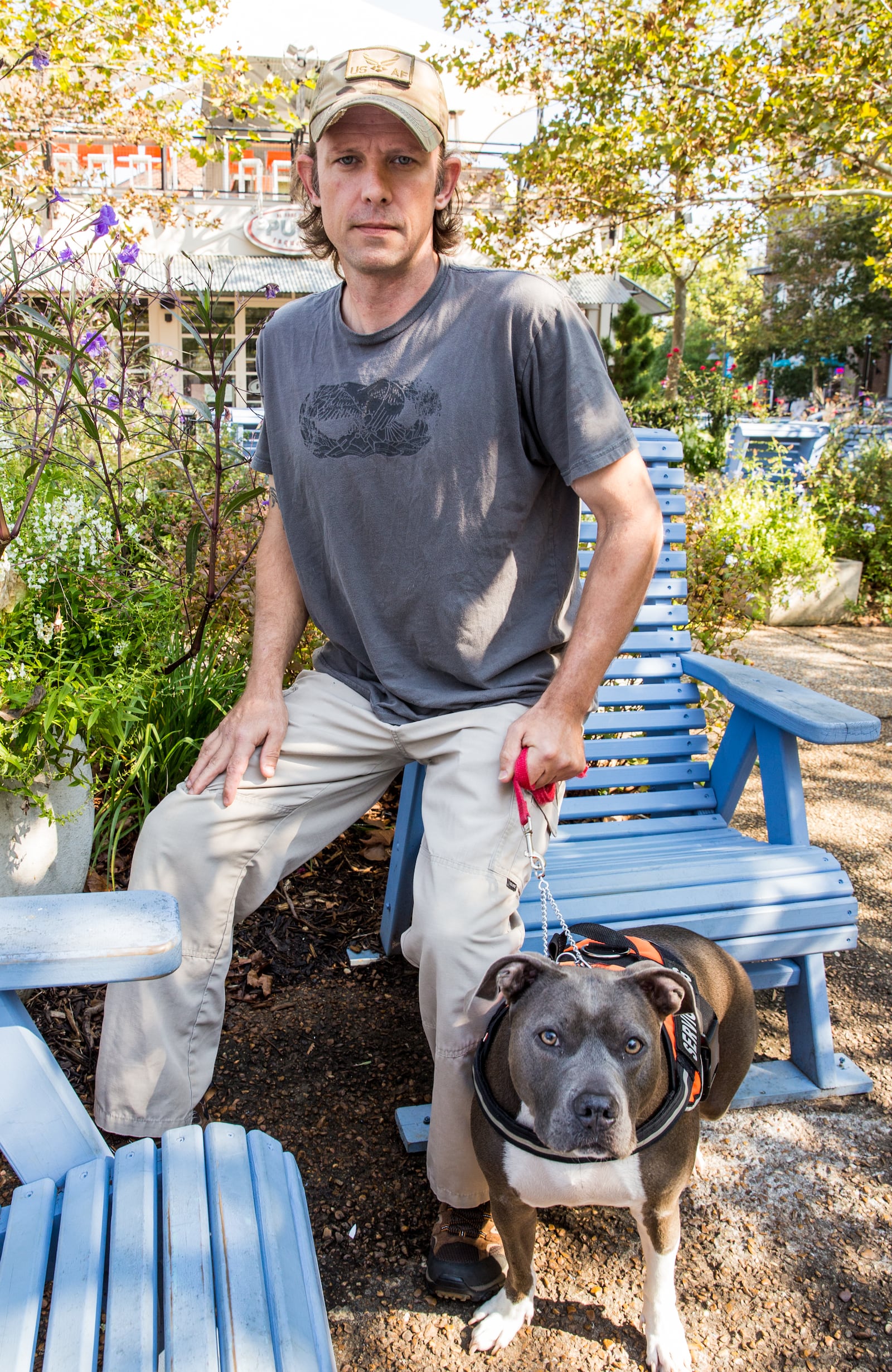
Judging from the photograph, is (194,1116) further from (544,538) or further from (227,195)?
(227,195)

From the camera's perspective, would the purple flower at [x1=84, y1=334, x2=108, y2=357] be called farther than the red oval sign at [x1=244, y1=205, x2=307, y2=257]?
No

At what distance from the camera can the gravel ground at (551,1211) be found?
1.90 meters

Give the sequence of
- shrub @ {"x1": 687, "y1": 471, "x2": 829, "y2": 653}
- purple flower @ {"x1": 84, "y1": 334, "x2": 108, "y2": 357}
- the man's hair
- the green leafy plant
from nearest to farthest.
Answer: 1. the man's hair
2. purple flower @ {"x1": 84, "y1": 334, "x2": 108, "y2": 357}
3. shrub @ {"x1": 687, "y1": 471, "x2": 829, "y2": 653}
4. the green leafy plant

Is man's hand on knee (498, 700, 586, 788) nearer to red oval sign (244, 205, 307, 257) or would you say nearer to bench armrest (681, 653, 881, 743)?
bench armrest (681, 653, 881, 743)

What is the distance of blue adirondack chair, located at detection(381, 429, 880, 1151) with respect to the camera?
7.66 ft

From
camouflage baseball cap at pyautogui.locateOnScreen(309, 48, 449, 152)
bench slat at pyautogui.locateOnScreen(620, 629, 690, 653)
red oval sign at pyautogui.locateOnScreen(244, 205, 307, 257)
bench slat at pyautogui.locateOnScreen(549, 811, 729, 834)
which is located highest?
red oval sign at pyautogui.locateOnScreen(244, 205, 307, 257)

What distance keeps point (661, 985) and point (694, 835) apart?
1171 millimetres

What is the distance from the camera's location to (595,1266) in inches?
80.9

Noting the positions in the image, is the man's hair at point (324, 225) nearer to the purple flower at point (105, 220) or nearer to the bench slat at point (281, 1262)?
the purple flower at point (105, 220)

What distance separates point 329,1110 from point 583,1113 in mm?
1085

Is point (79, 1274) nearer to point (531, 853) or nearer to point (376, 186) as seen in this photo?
point (531, 853)

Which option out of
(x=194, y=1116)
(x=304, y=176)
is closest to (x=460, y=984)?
(x=194, y=1116)

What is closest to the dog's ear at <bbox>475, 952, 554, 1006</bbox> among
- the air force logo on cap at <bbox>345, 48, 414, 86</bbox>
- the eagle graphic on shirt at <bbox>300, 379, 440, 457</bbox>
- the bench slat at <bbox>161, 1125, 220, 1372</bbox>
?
the bench slat at <bbox>161, 1125, 220, 1372</bbox>

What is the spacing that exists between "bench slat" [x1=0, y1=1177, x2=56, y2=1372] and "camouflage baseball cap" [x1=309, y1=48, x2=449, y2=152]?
2107 millimetres
